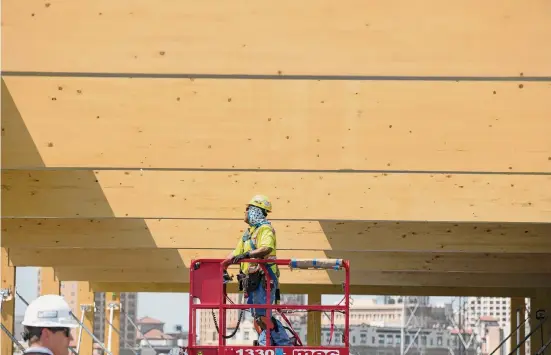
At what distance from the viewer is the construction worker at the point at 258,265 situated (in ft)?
28.4

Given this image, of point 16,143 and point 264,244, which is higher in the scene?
point 16,143

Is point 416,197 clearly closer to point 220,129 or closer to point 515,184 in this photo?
point 515,184

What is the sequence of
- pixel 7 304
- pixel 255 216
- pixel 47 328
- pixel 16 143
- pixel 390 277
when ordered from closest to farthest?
pixel 47 328, pixel 255 216, pixel 16 143, pixel 7 304, pixel 390 277

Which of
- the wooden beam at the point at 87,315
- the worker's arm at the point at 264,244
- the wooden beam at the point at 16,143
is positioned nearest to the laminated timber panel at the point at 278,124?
the wooden beam at the point at 16,143

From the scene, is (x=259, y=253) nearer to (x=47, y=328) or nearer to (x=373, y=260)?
(x=47, y=328)

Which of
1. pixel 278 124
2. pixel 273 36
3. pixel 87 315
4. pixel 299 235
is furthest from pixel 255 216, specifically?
pixel 87 315

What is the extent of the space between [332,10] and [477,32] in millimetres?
1204

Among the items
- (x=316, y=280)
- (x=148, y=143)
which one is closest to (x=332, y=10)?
(x=148, y=143)

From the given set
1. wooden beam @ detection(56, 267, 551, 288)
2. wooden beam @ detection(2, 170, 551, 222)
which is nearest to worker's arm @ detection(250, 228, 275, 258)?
wooden beam @ detection(2, 170, 551, 222)

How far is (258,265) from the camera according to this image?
884 centimetres

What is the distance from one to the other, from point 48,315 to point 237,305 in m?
4.11

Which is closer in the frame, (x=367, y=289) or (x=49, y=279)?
(x=49, y=279)

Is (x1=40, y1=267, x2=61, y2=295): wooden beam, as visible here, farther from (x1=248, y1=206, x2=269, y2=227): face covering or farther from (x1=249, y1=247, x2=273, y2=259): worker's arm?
(x1=249, y1=247, x2=273, y2=259): worker's arm

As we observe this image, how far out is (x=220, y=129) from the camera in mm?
9672
